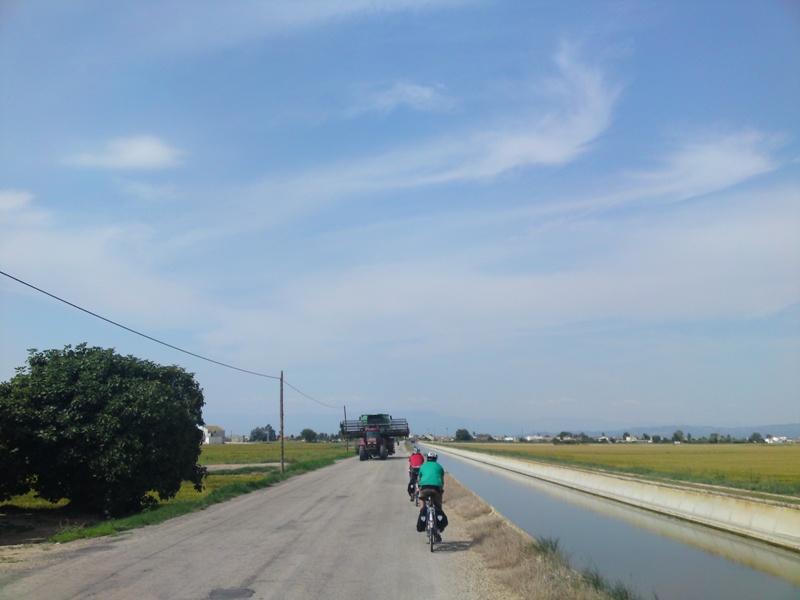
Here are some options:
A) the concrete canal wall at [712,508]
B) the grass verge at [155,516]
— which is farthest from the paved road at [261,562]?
the concrete canal wall at [712,508]

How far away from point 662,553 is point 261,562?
926 centimetres

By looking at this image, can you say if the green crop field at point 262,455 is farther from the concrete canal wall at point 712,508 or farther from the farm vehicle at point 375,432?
the concrete canal wall at point 712,508

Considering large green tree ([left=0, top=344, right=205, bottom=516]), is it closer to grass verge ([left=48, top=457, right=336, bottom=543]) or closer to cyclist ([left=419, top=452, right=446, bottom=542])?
grass verge ([left=48, top=457, right=336, bottom=543])

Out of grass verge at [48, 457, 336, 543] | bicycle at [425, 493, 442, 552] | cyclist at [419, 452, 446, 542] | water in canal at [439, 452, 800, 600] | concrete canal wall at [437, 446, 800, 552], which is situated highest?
cyclist at [419, 452, 446, 542]

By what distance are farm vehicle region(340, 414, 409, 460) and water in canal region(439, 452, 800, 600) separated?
36.2m

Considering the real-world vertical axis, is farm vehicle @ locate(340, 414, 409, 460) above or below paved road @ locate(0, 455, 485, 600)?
above

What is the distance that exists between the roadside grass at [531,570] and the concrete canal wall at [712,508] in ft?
19.4

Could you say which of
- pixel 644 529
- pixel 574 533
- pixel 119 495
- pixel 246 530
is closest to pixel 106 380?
pixel 119 495

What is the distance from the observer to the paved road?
991 cm

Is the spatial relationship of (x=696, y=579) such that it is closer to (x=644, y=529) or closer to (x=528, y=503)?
(x=644, y=529)

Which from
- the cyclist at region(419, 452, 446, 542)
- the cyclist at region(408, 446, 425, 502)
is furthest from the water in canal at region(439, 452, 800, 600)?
the cyclist at region(408, 446, 425, 502)

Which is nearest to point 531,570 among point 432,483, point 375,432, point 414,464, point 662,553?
point 432,483

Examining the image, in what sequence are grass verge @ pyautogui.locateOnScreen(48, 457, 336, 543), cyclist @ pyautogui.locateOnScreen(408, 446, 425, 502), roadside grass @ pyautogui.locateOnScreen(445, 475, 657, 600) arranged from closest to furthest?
roadside grass @ pyautogui.locateOnScreen(445, 475, 657, 600) → grass verge @ pyautogui.locateOnScreen(48, 457, 336, 543) → cyclist @ pyautogui.locateOnScreen(408, 446, 425, 502)

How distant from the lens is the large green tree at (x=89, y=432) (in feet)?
66.5
